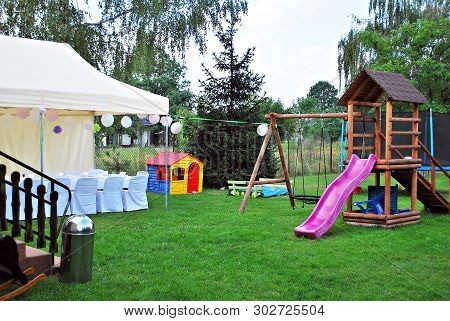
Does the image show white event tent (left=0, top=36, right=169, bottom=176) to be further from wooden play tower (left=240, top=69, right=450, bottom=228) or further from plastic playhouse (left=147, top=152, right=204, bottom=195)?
wooden play tower (left=240, top=69, right=450, bottom=228)

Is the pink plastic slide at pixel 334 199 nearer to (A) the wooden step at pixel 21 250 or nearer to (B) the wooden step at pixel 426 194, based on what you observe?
(B) the wooden step at pixel 426 194

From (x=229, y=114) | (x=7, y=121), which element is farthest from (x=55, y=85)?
(x=229, y=114)

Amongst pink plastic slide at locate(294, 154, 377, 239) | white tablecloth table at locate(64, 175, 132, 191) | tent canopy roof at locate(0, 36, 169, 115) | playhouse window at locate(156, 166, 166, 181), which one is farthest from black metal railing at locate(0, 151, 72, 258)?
playhouse window at locate(156, 166, 166, 181)

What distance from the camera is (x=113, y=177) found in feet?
35.7

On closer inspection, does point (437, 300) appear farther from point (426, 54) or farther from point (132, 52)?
point (426, 54)

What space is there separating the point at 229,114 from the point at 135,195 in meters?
6.47

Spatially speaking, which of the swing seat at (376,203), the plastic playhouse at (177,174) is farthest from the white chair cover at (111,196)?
the swing seat at (376,203)

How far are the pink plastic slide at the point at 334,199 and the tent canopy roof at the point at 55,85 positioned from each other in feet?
11.8

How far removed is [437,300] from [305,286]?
4.28ft

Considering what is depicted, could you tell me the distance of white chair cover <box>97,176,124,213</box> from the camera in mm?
10883

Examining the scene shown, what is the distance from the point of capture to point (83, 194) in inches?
409

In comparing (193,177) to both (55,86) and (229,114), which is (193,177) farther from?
(55,86)

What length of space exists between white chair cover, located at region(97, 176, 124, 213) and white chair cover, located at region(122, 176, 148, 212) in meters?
0.15
